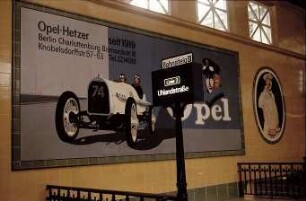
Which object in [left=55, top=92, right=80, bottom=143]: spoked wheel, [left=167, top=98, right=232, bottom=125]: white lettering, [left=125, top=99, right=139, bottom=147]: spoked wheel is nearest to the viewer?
[left=55, top=92, right=80, bottom=143]: spoked wheel

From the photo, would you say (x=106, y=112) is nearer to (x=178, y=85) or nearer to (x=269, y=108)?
(x=178, y=85)

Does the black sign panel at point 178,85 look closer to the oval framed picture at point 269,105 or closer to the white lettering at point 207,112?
the white lettering at point 207,112

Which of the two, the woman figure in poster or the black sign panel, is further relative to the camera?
the woman figure in poster

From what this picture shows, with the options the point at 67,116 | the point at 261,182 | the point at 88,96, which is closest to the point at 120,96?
the point at 88,96

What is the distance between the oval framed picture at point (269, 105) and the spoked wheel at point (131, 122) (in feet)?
13.6

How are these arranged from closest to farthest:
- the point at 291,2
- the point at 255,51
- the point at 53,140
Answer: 1. the point at 53,140
2. the point at 255,51
3. the point at 291,2

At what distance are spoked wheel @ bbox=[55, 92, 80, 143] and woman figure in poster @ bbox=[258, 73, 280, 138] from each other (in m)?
5.60

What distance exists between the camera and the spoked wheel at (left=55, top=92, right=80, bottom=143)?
20.4 feet

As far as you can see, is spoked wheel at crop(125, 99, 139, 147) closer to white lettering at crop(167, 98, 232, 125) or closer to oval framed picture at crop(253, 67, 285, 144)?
white lettering at crop(167, 98, 232, 125)

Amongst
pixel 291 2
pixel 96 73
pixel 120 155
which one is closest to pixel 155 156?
pixel 120 155

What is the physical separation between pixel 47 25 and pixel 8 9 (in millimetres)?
672

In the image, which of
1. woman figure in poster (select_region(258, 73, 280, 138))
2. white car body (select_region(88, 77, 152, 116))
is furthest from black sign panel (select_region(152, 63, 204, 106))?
woman figure in poster (select_region(258, 73, 280, 138))

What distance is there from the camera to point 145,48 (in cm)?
777

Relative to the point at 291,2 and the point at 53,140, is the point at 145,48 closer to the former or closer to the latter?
the point at 53,140
